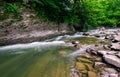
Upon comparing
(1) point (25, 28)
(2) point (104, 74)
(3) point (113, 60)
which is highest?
(1) point (25, 28)

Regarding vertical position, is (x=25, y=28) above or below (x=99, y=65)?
above

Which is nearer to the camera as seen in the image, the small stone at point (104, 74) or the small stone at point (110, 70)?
the small stone at point (104, 74)

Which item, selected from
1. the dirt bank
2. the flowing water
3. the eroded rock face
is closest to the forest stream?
the flowing water

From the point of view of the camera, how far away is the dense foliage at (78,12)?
16425 mm

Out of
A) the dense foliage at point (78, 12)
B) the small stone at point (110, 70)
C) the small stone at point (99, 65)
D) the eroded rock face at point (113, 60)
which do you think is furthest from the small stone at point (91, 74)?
the dense foliage at point (78, 12)

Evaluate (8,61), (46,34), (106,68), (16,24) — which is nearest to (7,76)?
(8,61)

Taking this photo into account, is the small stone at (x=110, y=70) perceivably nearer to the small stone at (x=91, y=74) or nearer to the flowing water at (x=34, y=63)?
the small stone at (x=91, y=74)

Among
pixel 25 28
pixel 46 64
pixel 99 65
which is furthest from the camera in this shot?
pixel 25 28

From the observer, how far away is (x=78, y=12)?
2238 cm

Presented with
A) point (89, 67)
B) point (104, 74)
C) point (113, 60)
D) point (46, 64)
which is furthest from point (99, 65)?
point (46, 64)

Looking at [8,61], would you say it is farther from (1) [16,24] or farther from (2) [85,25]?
(2) [85,25]

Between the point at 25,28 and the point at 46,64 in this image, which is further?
the point at 25,28

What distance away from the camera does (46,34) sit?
16.5m

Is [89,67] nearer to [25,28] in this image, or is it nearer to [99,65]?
[99,65]
